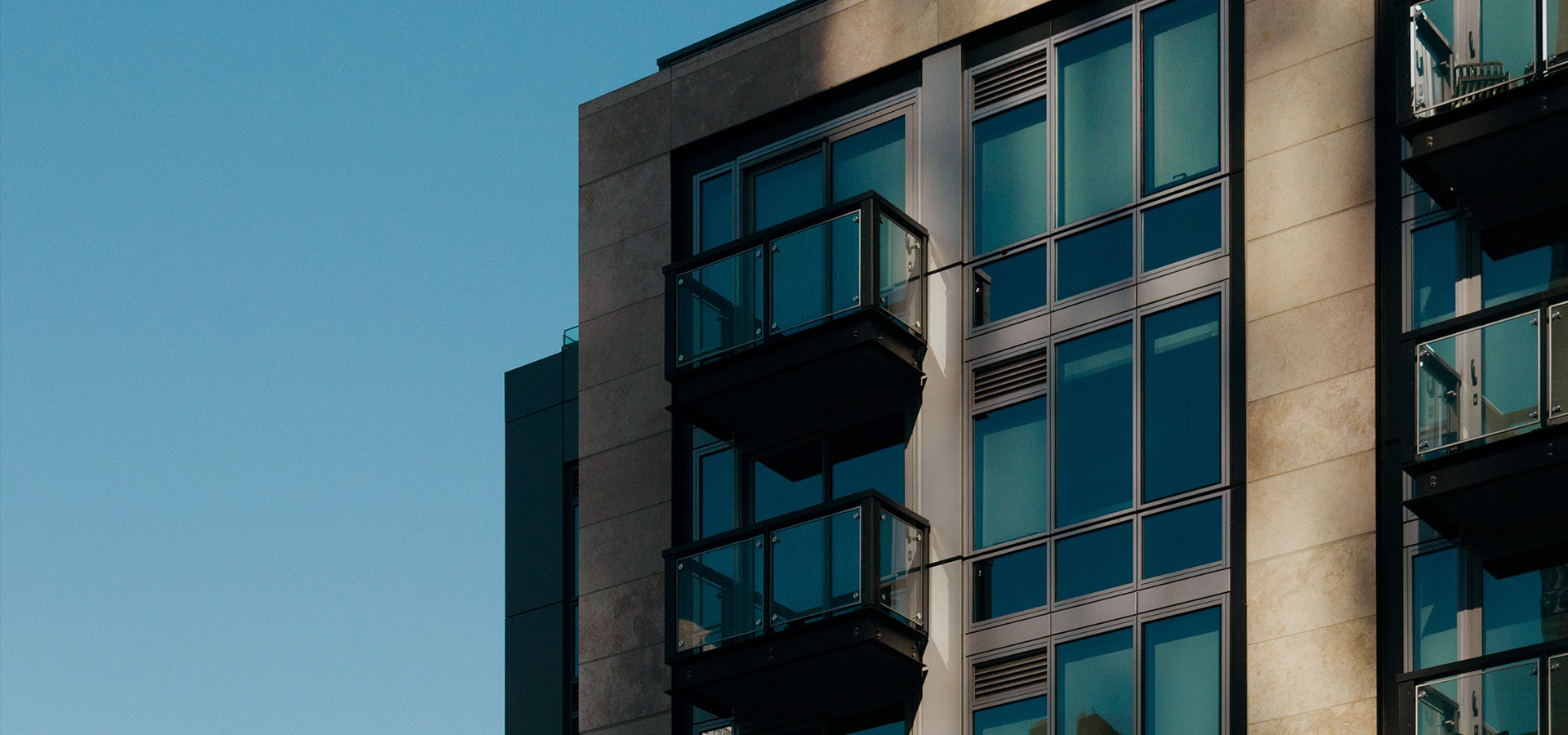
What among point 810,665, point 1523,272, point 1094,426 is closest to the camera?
point 1523,272

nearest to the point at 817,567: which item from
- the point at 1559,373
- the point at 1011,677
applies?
the point at 1011,677

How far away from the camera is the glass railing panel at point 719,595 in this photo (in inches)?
957

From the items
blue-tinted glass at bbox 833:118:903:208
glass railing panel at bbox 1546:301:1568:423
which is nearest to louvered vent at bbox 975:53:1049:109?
blue-tinted glass at bbox 833:118:903:208

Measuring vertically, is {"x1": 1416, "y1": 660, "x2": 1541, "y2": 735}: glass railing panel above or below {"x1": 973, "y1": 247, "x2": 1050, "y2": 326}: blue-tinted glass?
below

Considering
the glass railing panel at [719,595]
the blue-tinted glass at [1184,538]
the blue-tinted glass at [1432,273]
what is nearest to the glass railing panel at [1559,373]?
the blue-tinted glass at [1432,273]

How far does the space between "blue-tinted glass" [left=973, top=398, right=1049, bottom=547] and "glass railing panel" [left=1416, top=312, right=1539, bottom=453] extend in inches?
172

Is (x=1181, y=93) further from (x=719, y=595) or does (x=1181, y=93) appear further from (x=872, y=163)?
(x=719, y=595)

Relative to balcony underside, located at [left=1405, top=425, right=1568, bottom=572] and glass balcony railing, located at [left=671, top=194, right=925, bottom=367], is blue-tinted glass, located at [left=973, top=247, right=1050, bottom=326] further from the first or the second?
balcony underside, located at [left=1405, top=425, right=1568, bottom=572]

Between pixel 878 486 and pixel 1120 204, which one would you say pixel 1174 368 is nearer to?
Result: pixel 1120 204

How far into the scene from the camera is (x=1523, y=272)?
21.2 meters

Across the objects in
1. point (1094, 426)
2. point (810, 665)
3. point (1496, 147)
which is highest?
point (1496, 147)

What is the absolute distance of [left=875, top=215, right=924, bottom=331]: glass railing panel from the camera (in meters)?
25.0

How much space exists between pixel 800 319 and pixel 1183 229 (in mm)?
4199

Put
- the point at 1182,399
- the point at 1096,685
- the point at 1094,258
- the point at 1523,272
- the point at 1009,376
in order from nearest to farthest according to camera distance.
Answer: the point at 1523,272, the point at 1096,685, the point at 1182,399, the point at 1094,258, the point at 1009,376
